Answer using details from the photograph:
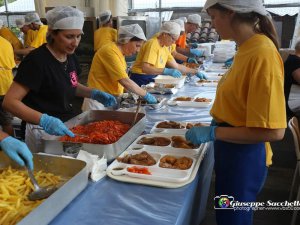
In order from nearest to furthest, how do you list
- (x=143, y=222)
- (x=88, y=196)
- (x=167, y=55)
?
(x=143, y=222)
(x=88, y=196)
(x=167, y=55)

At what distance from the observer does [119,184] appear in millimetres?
1158

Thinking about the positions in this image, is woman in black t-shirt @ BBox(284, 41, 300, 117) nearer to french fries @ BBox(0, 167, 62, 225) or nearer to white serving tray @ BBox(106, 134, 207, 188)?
white serving tray @ BBox(106, 134, 207, 188)

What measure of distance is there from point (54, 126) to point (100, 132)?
0.79 feet

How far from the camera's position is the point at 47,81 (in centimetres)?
162

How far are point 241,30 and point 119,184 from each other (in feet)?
2.65

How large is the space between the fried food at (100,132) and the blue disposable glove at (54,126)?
37 mm

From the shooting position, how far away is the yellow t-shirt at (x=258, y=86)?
1021 mm

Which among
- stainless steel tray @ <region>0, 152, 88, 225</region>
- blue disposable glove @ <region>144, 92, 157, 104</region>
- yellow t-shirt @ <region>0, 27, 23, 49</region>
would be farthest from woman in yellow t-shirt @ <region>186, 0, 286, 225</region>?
yellow t-shirt @ <region>0, 27, 23, 49</region>

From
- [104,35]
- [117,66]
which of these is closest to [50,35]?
[117,66]

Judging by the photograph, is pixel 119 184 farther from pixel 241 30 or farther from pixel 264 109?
pixel 241 30

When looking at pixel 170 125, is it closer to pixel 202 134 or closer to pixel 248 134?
pixel 202 134

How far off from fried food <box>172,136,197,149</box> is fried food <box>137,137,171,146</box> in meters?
0.03

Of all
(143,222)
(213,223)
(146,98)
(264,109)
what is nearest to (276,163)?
(213,223)

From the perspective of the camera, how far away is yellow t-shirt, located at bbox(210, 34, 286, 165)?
40.2 inches
